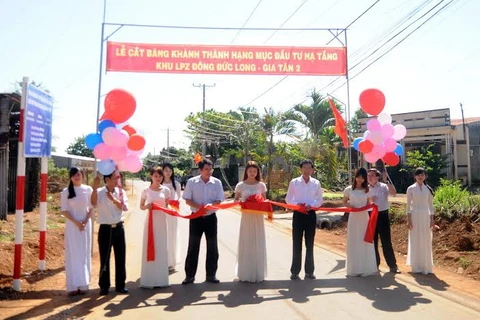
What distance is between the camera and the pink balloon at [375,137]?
7.70 m

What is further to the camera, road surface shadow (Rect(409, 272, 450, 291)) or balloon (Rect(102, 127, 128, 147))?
road surface shadow (Rect(409, 272, 450, 291))

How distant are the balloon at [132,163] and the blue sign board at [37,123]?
144cm

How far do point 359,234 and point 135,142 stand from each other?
3.87 meters

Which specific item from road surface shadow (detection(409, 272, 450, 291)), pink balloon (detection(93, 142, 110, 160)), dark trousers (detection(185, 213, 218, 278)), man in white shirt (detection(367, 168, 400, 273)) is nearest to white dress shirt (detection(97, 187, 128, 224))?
pink balloon (detection(93, 142, 110, 160))

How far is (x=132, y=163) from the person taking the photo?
6609 millimetres

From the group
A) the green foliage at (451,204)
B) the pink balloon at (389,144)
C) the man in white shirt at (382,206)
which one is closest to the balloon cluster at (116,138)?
the man in white shirt at (382,206)

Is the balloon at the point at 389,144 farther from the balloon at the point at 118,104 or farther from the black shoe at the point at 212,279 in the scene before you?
the balloon at the point at 118,104

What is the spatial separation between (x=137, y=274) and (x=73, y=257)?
1783 mm

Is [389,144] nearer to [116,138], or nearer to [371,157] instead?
[371,157]

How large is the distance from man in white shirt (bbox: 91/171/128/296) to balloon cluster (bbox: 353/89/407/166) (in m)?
4.33

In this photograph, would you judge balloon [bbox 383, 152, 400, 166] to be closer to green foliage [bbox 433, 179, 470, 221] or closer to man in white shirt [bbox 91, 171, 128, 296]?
green foliage [bbox 433, 179, 470, 221]

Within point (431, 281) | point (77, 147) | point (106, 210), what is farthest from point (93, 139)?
point (77, 147)

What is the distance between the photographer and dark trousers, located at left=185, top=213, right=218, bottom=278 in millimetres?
6838

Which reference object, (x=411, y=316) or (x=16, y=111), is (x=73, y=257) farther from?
(x=16, y=111)
